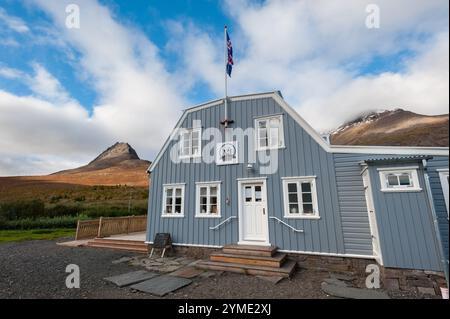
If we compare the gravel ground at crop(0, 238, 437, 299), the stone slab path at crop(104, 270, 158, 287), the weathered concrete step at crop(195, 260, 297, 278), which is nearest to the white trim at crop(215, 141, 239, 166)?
the weathered concrete step at crop(195, 260, 297, 278)

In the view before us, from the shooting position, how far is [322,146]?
736 cm

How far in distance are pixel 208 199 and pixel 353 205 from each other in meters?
5.03

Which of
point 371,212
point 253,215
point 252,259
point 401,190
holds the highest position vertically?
point 401,190

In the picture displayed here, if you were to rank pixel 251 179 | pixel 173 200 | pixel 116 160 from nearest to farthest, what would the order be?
pixel 251 179, pixel 173 200, pixel 116 160

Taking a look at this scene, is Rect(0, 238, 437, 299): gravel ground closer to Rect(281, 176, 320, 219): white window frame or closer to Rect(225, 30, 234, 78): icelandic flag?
Rect(281, 176, 320, 219): white window frame

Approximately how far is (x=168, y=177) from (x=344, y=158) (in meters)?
6.93

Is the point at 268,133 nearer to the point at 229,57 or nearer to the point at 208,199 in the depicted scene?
the point at 208,199

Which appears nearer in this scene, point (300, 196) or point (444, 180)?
point (444, 180)

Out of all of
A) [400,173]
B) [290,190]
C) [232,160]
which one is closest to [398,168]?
[400,173]

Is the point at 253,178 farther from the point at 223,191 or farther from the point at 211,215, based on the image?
the point at 211,215

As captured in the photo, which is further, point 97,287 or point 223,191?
point 223,191

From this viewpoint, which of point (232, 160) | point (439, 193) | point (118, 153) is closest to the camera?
point (439, 193)
